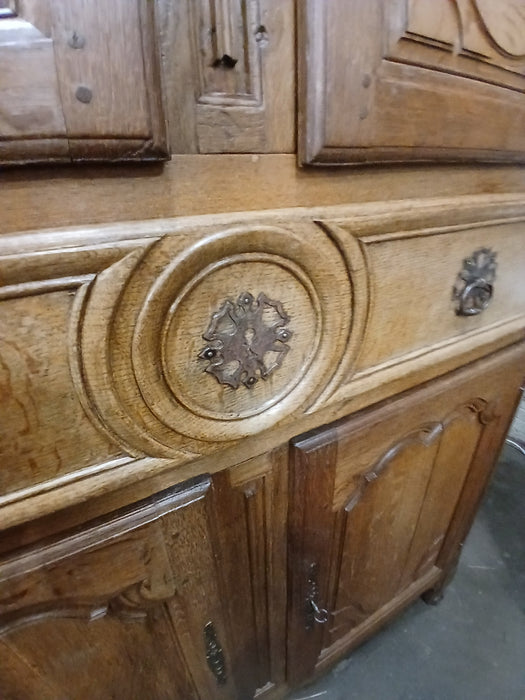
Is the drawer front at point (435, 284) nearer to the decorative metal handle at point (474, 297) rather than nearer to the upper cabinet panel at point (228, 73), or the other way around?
the decorative metal handle at point (474, 297)

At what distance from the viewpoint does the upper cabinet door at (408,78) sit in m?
0.32

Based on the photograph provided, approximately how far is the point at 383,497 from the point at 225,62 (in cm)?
56

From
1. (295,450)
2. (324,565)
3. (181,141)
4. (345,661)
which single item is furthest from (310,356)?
(345,661)

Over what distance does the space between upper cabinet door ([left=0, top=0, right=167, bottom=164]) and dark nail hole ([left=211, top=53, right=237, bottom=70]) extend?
5 cm

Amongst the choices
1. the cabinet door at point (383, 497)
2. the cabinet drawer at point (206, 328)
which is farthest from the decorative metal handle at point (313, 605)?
the cabinet drawer at point (206, 328)

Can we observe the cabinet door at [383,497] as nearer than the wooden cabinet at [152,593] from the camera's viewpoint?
No

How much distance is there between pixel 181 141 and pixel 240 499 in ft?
1.11

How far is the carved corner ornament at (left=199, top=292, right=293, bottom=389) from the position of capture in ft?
1.16

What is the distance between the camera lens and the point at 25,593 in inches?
14.3

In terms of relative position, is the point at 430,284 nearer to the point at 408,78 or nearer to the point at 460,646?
the point at 408,78

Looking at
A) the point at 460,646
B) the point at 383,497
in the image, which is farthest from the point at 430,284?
the point at 460,646

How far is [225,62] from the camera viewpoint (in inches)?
11.4

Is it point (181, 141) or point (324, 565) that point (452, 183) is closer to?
point (181, 141)

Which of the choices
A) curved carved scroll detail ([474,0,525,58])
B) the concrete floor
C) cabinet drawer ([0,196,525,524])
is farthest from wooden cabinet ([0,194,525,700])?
the concrete floor
